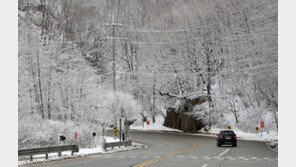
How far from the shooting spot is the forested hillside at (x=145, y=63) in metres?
33.0

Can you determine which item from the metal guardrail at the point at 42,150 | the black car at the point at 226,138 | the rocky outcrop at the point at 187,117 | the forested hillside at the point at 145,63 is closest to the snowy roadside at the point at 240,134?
the rocky outcrop at the point at 187,117

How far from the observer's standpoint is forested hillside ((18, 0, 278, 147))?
33.0 m

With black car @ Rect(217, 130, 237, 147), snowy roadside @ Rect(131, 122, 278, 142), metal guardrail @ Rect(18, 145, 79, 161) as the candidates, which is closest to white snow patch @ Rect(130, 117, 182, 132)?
snowy roadside @ Rect(131, 122, 278, 142)

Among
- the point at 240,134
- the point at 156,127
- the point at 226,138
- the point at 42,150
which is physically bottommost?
the point at 156,127

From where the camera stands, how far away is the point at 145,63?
67.9 meters

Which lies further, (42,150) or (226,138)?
(226,138)

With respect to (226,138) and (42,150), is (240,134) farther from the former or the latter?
(42,150)

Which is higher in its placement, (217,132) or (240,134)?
(240,134)

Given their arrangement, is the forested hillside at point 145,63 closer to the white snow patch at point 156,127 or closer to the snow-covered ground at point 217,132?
the snow-covered ground at point 217,132

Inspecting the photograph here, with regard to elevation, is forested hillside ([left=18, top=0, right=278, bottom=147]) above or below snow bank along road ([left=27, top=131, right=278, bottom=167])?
above

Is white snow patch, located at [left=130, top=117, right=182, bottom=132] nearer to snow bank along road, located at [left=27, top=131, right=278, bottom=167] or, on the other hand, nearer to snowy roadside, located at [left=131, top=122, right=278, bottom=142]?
snowy roadside, located at [left=131, top=122, right=278, bottom=142]

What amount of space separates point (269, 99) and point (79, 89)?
65.4 ft

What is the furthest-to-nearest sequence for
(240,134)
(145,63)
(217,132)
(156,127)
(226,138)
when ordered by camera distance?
(145,63)
(156,127)
(217,132)
(240,134)
(226,138)

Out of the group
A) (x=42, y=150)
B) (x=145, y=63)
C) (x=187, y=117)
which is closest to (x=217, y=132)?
(x=187, y=117)
